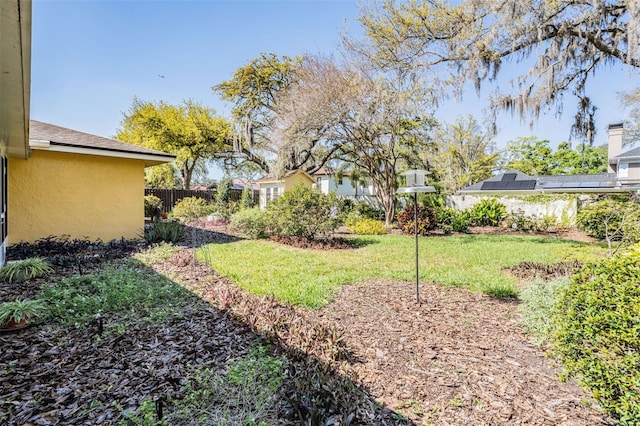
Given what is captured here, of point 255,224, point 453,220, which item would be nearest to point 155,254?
point 255,224

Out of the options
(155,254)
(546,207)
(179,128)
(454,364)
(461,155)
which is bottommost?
(454,364)

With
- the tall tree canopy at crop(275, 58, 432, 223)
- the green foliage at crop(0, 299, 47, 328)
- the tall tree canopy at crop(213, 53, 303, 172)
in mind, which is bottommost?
the green foliage at crop(0, 299, 47, 328)

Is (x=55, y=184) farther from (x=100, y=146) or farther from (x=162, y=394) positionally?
(x=162, y=394)

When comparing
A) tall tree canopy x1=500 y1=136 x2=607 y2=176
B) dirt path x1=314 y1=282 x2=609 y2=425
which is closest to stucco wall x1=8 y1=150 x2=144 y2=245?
dirt path x1=314 y1=282 x2=609 y2=425

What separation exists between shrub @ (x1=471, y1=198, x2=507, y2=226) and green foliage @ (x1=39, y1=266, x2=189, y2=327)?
1437cm

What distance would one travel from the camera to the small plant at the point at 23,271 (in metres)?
5.05

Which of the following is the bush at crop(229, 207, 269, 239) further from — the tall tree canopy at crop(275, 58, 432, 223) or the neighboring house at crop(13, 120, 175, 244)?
the tall tree canopy at crop(275, 58, 432, 223)

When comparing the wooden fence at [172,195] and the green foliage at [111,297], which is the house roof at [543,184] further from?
the green foliage at [111,297]

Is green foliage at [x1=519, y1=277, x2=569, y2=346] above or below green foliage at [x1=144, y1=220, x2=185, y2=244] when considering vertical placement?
below

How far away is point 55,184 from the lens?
25.7 feet

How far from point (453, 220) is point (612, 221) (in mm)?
5631

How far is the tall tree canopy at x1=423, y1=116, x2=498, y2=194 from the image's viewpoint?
26016 mm

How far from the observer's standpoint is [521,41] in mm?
8398

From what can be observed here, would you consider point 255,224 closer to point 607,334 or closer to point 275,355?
point 275,355
